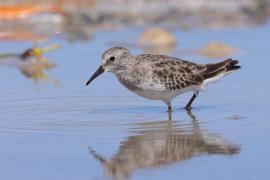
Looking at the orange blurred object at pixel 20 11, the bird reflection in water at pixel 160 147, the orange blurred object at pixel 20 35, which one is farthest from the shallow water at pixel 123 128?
the orange blurred object at pixel 20 11

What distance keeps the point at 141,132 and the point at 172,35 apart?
5.89 m

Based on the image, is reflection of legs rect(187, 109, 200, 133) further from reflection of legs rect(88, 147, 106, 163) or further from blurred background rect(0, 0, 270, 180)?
reflection of legs rect(88, 147, 106, 163)

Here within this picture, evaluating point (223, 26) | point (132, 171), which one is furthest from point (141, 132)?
point (223, 26)

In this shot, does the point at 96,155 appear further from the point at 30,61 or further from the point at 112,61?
the point at 30,61

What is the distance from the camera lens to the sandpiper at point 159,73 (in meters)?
9.66

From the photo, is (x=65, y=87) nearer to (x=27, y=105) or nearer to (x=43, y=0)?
(x=27, y=105)

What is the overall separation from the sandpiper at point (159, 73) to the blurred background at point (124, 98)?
263 mm

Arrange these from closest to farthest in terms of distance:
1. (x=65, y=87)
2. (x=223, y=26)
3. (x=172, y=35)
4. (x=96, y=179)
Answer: (x=96, y=179), (x=65, y=87), (x=172, y=35), (x=223, y=26)

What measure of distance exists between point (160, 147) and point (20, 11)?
332 inches

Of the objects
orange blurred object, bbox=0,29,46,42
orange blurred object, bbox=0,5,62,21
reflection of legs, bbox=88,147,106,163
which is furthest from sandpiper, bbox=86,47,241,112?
orange blurred object, bbox=0,5,62,21

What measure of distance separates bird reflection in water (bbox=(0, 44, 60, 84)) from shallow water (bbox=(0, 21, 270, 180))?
0.55ft

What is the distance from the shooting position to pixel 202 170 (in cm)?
691

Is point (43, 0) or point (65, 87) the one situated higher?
point (43, 0)

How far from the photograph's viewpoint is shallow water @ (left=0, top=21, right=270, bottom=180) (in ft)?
23.1
